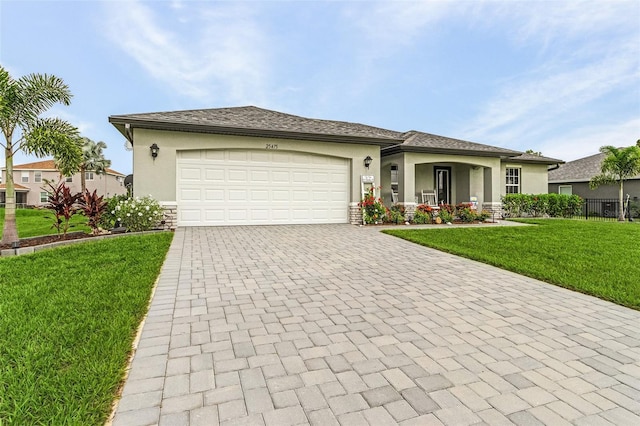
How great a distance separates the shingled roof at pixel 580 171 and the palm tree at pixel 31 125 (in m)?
26.9

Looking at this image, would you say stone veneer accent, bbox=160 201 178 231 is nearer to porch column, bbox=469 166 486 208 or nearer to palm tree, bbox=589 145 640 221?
porch column, bbox=469 166 486 208

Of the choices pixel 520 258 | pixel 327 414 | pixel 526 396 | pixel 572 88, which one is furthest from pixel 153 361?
pixel 572 88

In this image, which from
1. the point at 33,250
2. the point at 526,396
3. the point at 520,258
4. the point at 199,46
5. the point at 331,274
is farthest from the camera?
the point at 199,46

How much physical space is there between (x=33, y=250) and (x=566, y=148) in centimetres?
3811

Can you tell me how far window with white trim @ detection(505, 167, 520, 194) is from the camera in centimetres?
1823

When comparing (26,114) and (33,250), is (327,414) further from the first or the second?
(26,114)

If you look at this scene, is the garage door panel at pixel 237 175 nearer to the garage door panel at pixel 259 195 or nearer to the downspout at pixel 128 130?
the garage door panel at pixel 259 195

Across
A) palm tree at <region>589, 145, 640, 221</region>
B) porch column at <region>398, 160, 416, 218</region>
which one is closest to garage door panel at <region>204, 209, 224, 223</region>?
porch column at <region>398, 160, 416, 218</region>

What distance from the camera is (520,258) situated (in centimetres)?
670

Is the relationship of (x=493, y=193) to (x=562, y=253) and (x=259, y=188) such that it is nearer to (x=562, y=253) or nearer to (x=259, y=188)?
(x=562, y=253)

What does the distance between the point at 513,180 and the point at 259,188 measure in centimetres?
1411

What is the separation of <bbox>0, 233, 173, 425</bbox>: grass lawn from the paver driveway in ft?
0.63

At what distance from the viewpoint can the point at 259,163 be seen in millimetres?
11820

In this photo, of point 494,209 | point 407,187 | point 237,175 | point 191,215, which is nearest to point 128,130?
point 191,215
